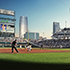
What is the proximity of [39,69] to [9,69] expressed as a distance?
169 centimetres

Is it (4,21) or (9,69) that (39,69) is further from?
(4,21)

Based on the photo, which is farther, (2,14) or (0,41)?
(0,41)

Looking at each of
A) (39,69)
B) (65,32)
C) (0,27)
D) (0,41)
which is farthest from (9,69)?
(65,32)

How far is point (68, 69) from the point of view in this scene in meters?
6.76

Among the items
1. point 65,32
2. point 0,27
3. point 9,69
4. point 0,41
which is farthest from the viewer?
point 65,32

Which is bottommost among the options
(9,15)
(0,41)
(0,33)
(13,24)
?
(0,41)

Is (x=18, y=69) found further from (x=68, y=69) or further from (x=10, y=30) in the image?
(x=10, y=30)

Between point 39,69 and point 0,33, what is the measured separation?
47.0m

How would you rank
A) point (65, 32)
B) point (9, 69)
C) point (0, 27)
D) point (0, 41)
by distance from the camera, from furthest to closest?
point (65, 32), point (0, 41), point (0, 27), point (9, 69)

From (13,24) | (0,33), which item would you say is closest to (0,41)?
(0,33)

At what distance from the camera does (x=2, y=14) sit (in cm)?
5228

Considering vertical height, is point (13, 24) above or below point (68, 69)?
above

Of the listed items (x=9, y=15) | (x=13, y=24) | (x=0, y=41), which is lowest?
(x=0, y=41)

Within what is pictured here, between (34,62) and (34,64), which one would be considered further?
(34,62)
